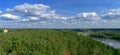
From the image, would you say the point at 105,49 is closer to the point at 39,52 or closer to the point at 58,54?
the point at 58,54

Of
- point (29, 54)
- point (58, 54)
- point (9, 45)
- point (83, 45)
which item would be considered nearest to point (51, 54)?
point (58, 54)

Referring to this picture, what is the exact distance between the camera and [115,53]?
7444 cm

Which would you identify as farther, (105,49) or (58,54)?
(105,49)

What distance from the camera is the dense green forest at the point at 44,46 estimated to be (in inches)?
1803

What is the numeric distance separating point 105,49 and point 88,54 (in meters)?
9.08

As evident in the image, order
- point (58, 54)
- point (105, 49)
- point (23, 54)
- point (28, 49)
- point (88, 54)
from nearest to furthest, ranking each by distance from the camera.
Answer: point (23, 54) → point (28, 49) → point (58, 54) → point (88, 54) → point (105, 49)

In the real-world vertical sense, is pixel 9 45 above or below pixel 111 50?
above

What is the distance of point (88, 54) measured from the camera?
65.9m

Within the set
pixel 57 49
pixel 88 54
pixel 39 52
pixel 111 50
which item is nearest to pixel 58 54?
pixel 57 49

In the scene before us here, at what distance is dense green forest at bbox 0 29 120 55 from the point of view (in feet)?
150

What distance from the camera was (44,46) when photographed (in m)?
49.9

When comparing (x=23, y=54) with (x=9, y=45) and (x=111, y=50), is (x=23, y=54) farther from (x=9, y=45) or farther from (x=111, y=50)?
(x=111, y=50)

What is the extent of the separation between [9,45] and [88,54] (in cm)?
2791

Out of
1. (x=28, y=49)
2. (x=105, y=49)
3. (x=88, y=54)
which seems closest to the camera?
(x=28, y=49)
